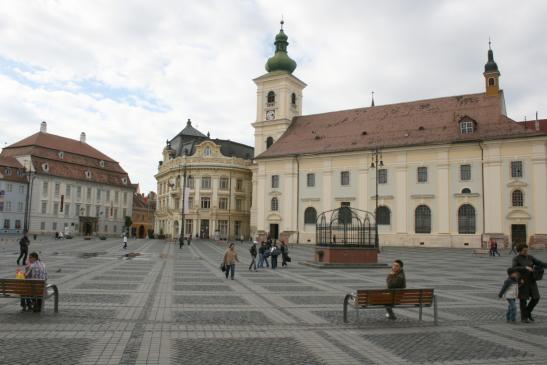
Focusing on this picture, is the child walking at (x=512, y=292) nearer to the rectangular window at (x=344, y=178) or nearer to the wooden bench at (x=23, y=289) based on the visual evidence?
the wooden bench at (x=23, y=289)

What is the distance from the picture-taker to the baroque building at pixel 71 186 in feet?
240

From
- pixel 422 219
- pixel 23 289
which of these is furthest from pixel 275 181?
pixel 23 289

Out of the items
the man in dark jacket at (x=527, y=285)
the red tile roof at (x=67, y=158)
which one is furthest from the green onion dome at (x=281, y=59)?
the man in dark jacket at (x=527, y=285)

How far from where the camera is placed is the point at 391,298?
10141 millimetres

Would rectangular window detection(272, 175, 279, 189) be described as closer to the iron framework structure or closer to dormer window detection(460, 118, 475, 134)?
dormer window detection(460, 118, 475, 134)

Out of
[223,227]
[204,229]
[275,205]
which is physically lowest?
[204,229]

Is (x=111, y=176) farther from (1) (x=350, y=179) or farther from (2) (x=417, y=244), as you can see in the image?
(2) (x=417, y=244)

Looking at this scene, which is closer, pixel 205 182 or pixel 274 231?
pixel 274 231

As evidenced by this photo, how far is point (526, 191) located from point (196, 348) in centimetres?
4561

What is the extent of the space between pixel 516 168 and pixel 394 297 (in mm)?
42131

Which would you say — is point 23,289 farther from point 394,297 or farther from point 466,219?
point 466,219

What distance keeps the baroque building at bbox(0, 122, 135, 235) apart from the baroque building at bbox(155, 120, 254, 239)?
1415cm

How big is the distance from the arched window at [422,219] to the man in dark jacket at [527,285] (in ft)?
135

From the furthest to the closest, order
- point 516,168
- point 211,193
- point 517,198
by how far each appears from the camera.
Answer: point 211,193 → point 516,168 → point 517,198
